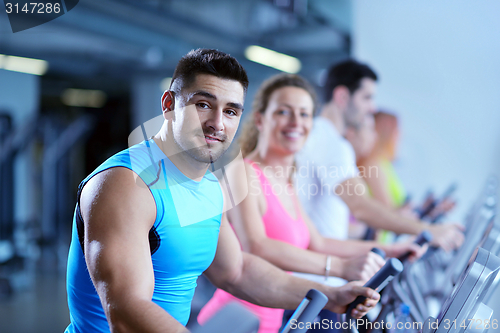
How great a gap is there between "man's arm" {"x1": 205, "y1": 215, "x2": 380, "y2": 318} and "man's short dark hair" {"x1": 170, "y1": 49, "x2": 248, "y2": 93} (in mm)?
426

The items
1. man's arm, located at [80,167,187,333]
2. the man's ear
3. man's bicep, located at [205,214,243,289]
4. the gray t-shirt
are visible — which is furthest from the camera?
the man's ear

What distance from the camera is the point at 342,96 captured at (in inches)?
107

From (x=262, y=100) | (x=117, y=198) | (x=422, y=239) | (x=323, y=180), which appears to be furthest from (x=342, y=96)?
(x=117, y=198)

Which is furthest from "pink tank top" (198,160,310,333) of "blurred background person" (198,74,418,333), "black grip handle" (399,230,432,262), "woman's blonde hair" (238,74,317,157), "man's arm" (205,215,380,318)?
"black grip handle" (399,230,432,262)

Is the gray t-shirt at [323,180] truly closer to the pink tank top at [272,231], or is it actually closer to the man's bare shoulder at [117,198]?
the pink tank top at [272,231]

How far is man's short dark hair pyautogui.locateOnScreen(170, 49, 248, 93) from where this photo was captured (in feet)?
2.97

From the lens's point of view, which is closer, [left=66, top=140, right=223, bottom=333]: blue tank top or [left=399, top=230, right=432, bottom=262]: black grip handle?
[left=66, top=140, right=223, bottom=333]: blue tank top

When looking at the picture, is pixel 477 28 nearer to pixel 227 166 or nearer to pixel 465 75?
pixel 465 75

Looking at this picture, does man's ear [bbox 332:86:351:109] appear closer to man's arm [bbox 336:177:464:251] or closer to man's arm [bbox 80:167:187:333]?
man's arm [bbox 336:177:464:251]

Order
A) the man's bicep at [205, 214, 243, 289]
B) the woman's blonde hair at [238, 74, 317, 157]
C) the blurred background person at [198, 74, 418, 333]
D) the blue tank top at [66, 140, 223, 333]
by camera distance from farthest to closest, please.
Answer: the woman's blonde hair at [238, 74, 317, 157], the blurred background person at [198, 74, 418, 333], the man's bicep at [205, 214, 243, 289], the blue tank top at [66, 140, 223, 333]

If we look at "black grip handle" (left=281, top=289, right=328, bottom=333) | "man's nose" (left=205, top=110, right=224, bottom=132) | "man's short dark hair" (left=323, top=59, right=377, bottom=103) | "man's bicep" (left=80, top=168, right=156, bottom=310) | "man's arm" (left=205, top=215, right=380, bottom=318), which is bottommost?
"man's arm" (left=205, top=215, right=380, bottom=318)

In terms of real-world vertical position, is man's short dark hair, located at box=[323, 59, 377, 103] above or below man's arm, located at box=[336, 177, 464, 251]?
above

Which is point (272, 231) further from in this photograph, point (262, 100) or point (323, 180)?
point (323, 180)

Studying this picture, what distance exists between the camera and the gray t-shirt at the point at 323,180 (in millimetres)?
2076
